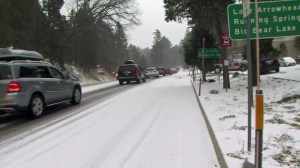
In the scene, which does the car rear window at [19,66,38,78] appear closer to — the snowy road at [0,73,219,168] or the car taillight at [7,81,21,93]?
the car taillight at [7,81,21,93]

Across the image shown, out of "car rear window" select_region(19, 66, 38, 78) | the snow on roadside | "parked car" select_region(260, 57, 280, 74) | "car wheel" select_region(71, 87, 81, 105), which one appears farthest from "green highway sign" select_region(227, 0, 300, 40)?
"parked car" select_region(260, 57, 280, 74)

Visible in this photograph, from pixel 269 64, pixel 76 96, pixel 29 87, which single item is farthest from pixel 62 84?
pixel 269 64

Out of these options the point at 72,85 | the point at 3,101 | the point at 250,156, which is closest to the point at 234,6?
the point at 250,156

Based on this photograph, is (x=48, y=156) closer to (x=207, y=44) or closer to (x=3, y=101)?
(x=3, y=101)

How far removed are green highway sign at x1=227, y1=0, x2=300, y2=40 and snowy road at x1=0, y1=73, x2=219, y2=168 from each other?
95.8 inches

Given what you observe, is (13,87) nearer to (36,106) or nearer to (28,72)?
(28,72)

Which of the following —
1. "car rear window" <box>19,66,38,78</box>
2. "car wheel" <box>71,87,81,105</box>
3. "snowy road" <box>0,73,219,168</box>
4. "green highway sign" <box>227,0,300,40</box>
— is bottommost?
"snowy road" <box>0,73,219,168</box>

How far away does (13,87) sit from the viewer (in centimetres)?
1083

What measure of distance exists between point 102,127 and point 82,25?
120ft

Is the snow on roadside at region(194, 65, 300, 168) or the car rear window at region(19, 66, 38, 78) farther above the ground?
the car rear window at region(19, 66, 38, 78)

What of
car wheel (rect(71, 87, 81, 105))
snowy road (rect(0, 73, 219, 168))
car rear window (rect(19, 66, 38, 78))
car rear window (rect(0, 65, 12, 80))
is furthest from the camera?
car wheel (rect(71, 87, 81, 105))

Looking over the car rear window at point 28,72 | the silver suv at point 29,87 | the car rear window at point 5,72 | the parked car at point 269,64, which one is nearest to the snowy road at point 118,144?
the silver suv at point 29,87

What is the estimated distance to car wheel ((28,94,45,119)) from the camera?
1140cm

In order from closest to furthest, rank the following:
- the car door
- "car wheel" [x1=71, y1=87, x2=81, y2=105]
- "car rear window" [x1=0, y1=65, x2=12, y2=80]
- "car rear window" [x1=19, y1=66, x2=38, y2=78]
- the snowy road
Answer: the snowy road < "car rear window" [x1=0, y1=65, x2=12, y2=80] < "car rear window" [x1=19, y1=66, x2=38, y2=78] < the car door < "car wheel" [x1=71, y1=87, x2=81, y2=105]
